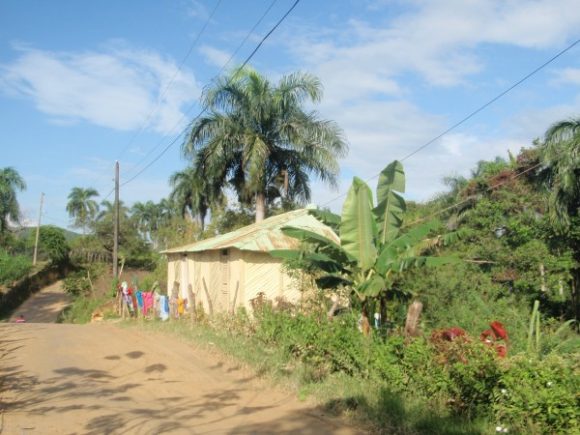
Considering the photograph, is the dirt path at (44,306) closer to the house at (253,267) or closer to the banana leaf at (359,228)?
the house at (253,267)

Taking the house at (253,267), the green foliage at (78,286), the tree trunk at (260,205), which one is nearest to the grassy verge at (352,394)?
the house at (253,267)

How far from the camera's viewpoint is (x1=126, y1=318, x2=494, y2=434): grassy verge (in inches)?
261

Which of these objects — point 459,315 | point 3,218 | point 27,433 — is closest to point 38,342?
point 27,433

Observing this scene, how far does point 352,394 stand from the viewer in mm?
8055

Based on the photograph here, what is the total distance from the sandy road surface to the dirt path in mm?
26601

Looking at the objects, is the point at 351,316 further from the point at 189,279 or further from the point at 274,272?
the point at 189,279

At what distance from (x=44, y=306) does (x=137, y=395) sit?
37021 millimetres

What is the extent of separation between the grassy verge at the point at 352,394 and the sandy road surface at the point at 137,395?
271 mm

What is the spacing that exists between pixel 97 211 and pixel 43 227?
35.9 feet

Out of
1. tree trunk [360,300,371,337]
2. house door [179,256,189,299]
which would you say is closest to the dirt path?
house door [179,256,189,299]

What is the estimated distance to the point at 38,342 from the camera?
1598 centimetres

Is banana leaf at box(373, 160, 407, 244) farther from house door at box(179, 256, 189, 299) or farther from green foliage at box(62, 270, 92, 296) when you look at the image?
green foliage at box(62, 270, 92, 296)

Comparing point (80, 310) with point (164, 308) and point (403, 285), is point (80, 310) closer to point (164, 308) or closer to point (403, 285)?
point (164, 308)

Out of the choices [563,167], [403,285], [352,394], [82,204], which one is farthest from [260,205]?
[82,204]
